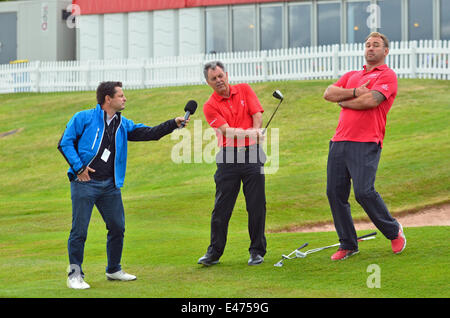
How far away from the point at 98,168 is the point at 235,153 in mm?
1647

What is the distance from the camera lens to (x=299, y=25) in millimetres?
37375

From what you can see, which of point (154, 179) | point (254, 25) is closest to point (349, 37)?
point (254, 25)

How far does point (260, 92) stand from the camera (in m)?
28.5

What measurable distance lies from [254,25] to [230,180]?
30673 millimetres

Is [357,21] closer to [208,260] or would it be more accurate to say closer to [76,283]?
[208,260]

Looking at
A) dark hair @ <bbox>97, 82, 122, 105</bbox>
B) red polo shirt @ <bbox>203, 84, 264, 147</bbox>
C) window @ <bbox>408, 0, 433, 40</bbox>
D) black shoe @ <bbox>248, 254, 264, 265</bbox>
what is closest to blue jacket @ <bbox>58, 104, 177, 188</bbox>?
dark hair @ <bbox>97, 82, 122, 105</bbox>

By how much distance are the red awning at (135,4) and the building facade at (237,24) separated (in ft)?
→ 0.18

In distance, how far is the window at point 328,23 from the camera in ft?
120

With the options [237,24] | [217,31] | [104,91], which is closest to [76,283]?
[104,91]

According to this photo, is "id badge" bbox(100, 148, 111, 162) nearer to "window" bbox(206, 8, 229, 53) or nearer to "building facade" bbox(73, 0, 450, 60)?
"building facade" bbox(73, 0, 450, 60)

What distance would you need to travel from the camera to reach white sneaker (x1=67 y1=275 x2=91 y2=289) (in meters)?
7.59

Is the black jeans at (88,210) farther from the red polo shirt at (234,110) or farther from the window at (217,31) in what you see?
the window at (217,31)

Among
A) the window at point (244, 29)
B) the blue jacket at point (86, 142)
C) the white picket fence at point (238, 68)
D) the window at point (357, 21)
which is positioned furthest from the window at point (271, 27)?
the blue jacket at point (86, 142)

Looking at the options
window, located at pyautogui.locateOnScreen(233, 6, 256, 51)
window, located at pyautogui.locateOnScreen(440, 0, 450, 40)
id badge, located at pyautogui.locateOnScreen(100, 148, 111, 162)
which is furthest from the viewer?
window, located at pyautogui.locateOnScreen(233, 6, 256, 51)
